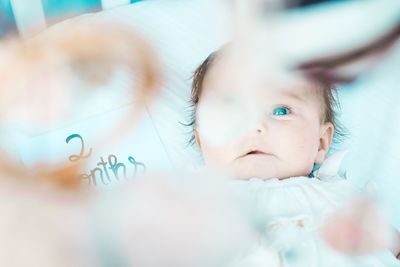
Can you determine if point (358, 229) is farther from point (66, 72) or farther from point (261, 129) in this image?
point (66, 72)

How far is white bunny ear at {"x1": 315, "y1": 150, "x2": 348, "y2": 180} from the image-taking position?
0.67 metres

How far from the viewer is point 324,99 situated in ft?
2.22

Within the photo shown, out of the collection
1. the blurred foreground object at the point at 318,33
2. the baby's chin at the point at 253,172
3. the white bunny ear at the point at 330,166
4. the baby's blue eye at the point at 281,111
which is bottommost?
the white bunny ear at the point at 330,166

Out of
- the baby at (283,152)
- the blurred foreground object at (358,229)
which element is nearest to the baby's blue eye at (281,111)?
the baby at (283,152)

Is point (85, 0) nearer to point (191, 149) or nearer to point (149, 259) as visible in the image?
point (191, 149)

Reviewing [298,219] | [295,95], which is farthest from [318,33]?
[298,219]

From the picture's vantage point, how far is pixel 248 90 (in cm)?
65

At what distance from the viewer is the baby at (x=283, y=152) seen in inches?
23.6

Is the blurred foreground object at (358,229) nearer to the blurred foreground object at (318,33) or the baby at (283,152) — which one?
the baby at (283,152)

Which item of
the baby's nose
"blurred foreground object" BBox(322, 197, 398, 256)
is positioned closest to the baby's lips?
"blurred foreground object" BBox(322, 197, 398, 256)

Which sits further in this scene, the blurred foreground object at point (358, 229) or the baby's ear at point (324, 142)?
the baby's ear at point (324, 142)

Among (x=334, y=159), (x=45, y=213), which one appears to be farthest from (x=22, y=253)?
(x=334, y=159)

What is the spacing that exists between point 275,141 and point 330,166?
73 mm

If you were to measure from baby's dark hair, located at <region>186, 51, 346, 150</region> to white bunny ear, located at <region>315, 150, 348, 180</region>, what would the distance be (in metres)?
0.02
